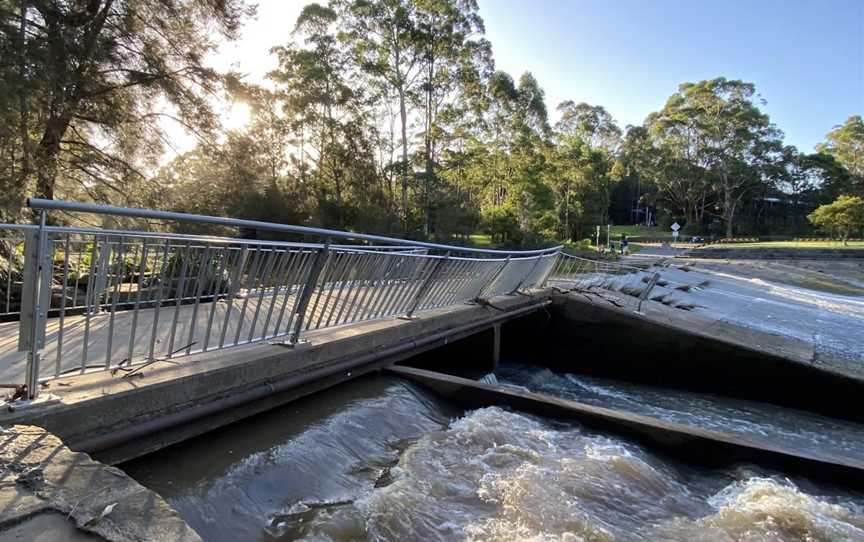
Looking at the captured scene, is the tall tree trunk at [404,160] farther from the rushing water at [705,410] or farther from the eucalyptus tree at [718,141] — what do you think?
the eucalyptus tree at [718,141]

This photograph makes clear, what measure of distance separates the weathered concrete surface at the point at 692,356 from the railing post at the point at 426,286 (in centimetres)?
461

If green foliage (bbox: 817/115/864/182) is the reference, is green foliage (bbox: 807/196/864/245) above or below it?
below

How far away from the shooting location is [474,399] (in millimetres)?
5438

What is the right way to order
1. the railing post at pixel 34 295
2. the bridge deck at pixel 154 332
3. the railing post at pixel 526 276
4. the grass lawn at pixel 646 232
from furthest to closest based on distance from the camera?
the grass lawn at pixel 646 232
the railing post at pixel 526 276
the bridge deck at pixel 154 332
the railing post at pixel 34 295

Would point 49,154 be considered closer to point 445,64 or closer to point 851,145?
point 445,64

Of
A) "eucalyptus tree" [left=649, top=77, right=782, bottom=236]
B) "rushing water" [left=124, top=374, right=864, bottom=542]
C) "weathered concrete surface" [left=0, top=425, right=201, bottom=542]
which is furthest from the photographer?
"eucalyptus tree" [left=649, top=77, right=782, bottom=236]

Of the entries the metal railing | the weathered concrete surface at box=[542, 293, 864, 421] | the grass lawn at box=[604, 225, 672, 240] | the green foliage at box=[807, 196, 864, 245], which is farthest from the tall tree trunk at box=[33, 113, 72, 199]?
the grass lawn at box=[604, 225, 672, 240]

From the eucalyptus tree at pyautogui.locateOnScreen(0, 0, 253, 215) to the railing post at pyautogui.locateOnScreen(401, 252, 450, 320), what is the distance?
6.58m

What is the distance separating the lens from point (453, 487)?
3.62 metres

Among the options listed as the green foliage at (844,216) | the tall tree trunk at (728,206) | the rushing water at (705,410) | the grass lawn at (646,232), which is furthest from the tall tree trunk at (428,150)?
the tall tree trunk at (728,206)

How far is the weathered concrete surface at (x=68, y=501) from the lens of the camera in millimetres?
1896

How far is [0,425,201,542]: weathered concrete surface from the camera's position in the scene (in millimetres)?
1896

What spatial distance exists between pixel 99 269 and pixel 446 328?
169 inches

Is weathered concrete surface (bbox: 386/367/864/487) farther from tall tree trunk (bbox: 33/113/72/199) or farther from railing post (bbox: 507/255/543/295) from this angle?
tall tree trunk (bbox: 33/113/72/199)
